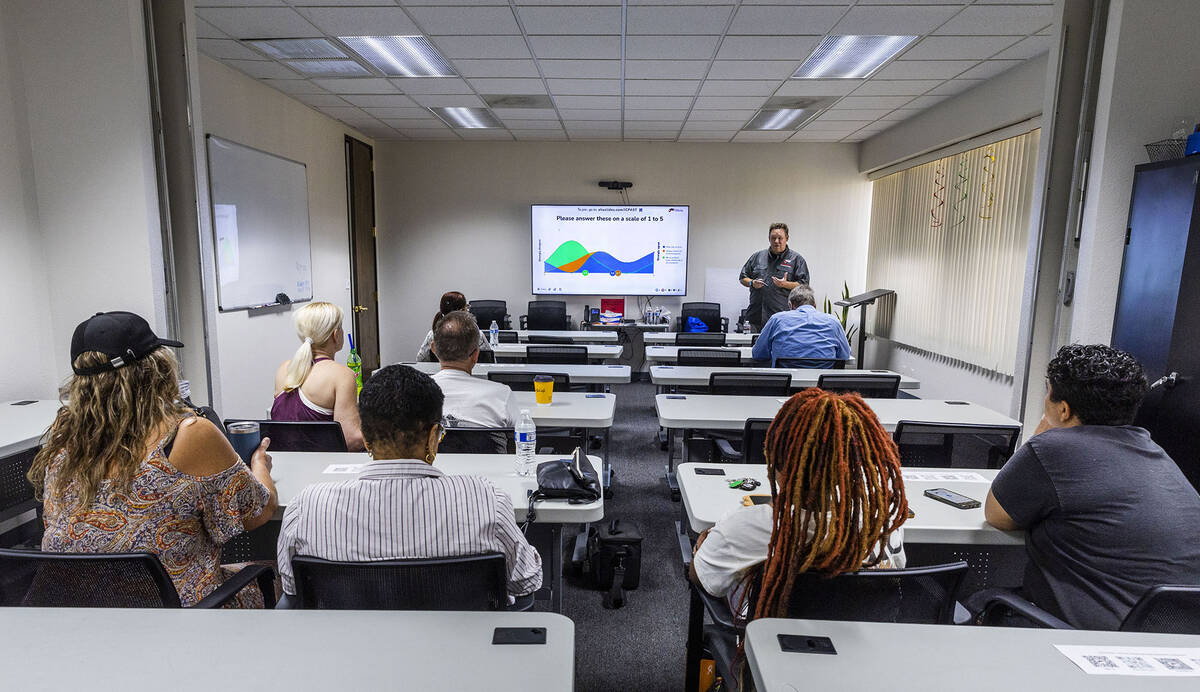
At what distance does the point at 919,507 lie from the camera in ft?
6.04

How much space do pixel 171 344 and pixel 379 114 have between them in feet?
17.3

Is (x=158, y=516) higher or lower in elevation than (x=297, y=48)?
lower

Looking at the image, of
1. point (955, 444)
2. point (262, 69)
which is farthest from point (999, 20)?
point (262, 69)

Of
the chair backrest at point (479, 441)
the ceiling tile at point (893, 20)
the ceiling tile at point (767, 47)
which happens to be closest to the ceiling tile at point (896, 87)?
the ceiling tile at point (767, 47)

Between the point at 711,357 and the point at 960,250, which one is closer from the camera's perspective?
the point at 711,357

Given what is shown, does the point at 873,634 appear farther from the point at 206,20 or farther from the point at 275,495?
the point at 206,20

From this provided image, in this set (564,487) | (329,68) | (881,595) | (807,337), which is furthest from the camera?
(329,68)

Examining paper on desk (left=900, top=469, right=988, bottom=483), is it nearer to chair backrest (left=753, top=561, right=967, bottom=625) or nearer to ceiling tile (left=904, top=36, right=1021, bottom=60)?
chair backrest (left=753, top=561, right=967, bottom=625)

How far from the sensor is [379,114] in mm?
6332

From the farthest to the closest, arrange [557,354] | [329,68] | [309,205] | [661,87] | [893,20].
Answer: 1. [309,205]
2. [661,87]
3. [329,68]
4. [557,354]
5. [893,20]

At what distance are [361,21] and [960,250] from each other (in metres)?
5.18

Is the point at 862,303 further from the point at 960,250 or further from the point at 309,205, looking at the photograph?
the point at 309,205

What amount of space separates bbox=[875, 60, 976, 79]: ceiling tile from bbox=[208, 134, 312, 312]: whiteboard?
4917 millimetres

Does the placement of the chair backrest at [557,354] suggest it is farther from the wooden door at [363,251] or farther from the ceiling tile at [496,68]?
the wooden door at [363,251]
